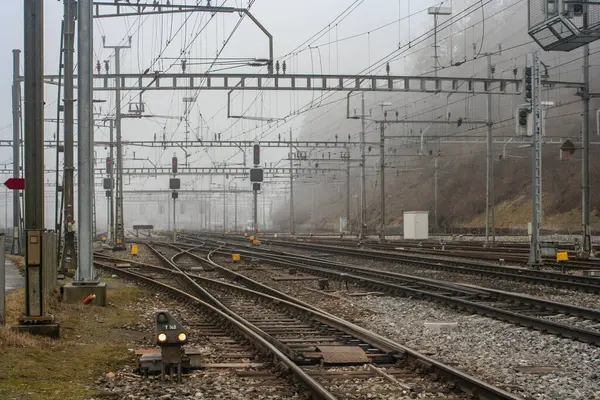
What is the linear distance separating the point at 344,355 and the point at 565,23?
12.5m

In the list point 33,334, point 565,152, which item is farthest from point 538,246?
point 33,334

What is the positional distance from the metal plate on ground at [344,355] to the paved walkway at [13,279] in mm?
9958

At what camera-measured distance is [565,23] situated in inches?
727

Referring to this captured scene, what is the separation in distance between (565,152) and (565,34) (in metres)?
Result: 12.0

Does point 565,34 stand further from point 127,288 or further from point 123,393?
point 123,393

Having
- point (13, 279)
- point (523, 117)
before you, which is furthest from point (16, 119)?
point (523, 117)

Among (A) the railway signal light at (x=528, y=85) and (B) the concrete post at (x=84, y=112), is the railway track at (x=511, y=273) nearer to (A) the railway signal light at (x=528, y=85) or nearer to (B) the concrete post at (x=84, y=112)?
(A) the railway signal light at (x=528, y=85)

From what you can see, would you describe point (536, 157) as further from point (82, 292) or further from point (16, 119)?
point (16, 119)

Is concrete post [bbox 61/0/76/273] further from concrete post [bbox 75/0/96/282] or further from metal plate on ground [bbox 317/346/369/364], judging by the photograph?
metal plate on ground [bbox 317/346/369/364]

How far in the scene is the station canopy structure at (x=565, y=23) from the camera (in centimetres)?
1828

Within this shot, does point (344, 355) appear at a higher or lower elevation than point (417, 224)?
lower

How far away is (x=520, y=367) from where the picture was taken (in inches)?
355

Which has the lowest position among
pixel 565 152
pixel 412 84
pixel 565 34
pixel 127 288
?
pixel 127 288

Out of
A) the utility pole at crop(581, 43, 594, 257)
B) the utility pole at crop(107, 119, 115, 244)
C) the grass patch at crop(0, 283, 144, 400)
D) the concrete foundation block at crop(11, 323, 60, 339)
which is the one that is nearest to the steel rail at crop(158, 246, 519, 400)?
the grass patch at crop(0, 283, 144, 400)
